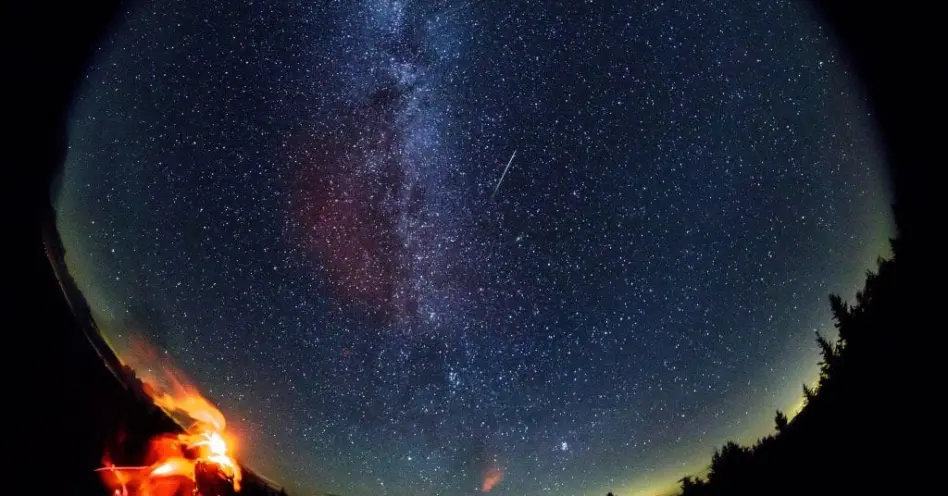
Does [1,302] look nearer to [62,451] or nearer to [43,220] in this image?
[43,220]

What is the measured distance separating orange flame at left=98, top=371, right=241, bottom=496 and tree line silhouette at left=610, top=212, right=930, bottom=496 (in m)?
9.01

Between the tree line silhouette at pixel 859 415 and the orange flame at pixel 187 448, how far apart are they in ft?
29.6

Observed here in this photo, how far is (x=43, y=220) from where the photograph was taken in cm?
600

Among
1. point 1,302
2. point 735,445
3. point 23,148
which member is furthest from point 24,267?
point 735,445

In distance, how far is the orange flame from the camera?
22.9ft

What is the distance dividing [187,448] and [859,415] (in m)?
10.9

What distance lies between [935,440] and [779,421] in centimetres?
192

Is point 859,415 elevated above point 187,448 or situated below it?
below

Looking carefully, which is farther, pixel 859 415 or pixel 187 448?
pixel 187 448

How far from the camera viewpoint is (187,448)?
731cm

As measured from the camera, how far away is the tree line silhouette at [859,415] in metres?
4.79

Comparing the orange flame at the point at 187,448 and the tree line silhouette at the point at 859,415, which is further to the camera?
the orange flame at the point at 187,448

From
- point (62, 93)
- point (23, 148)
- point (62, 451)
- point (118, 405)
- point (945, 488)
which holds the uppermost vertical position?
point (62, 93)

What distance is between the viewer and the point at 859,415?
17.5 feet
